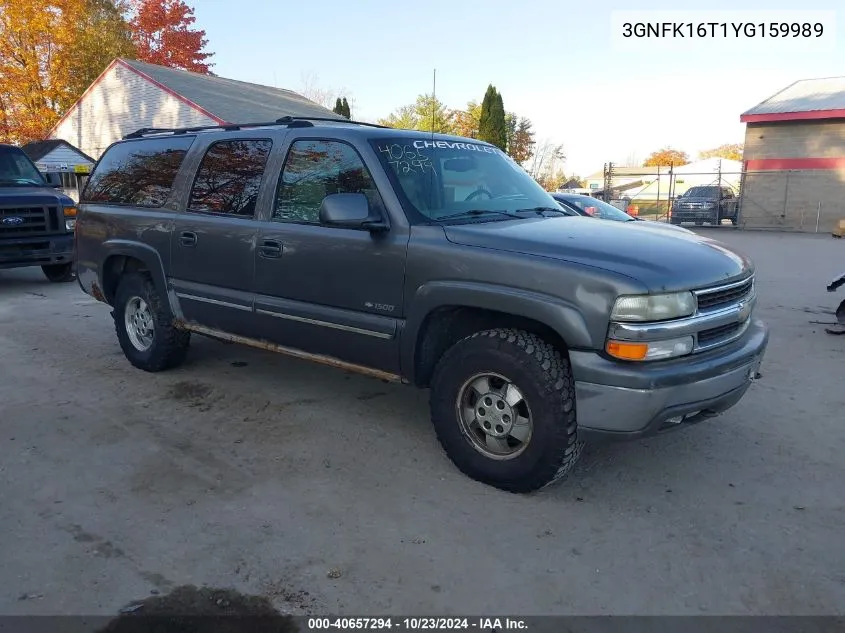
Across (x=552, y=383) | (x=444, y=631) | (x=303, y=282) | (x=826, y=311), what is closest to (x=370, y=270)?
(x=303, y=282)

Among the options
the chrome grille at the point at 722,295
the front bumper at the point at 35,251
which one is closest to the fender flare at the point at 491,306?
the chrome grille at the point at 722,295

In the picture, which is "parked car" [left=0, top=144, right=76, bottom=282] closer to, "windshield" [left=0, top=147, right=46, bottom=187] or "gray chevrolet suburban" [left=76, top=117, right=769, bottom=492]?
"windshield" [left=0, top=147, right=46, bottom=187]

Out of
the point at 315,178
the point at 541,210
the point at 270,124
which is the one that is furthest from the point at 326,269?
the point at 541,210

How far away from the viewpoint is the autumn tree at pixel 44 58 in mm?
29172

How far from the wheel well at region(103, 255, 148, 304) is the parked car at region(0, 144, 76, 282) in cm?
463

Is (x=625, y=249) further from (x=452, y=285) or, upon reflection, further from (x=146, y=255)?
(x=146, y=255)

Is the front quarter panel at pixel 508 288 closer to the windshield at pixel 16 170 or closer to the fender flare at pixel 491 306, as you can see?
the fender flare at pixel 491 306

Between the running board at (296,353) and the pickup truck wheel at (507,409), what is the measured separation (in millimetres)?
429

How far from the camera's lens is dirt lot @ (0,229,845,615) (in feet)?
8.91

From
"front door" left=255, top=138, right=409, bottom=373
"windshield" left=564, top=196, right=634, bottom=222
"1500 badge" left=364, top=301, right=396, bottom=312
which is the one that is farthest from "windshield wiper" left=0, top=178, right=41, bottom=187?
"windshield" left=564, top=196, right=634, bottom=222

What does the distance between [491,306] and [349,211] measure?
992 mm

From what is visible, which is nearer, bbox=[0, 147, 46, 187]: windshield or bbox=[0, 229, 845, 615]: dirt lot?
bbox=[0, 229, 845, 615]: dirt lot

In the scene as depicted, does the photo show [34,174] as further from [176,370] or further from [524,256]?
[524,256]

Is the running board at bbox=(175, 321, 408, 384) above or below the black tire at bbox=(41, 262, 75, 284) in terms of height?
above
